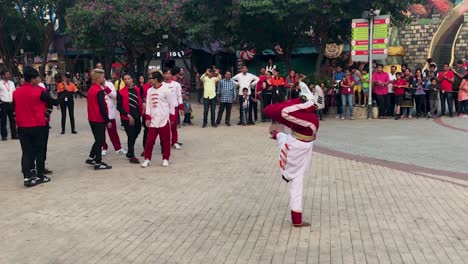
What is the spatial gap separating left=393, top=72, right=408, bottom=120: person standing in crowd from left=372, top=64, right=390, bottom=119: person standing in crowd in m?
0.26

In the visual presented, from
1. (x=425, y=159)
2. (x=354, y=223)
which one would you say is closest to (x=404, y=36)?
(x=425, y=159)

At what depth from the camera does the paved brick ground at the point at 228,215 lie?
15.8 feet

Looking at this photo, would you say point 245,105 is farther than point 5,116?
Yes

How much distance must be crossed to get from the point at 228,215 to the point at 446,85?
11.9m

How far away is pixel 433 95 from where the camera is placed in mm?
16016

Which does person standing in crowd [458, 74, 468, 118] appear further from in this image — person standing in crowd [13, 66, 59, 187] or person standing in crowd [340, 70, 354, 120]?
person standing in crowd [13, 66, 59, 187]

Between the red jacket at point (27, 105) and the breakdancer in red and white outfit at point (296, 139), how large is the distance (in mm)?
3988

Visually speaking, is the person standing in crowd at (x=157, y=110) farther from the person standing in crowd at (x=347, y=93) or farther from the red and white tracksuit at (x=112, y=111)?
the person standing in crowd at (x=347, y=93)

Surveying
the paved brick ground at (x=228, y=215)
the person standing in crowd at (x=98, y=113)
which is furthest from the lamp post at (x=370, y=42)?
the person standing in crowd at (x=98, y=113)

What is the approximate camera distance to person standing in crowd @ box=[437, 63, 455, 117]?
1566 centimetres

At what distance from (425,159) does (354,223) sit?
4217 millimetres

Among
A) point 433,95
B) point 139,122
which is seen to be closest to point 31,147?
point 139,122

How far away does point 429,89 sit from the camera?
15766 millimetres

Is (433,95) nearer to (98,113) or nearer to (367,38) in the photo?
(367,38)
